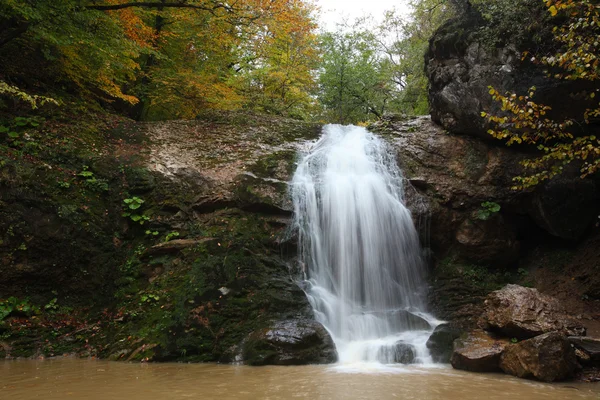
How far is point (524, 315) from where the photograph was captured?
20.2 feet

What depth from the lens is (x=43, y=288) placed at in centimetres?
726

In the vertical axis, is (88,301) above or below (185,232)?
below

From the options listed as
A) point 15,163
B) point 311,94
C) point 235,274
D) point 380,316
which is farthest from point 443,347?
point 311,94

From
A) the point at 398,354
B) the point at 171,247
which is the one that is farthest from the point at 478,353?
the point at 171,247

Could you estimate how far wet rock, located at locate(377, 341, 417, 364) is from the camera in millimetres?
6363

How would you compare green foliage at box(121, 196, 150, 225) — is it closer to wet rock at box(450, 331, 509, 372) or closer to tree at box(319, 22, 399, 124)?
wet rock at box(450, 331, 509, 372)

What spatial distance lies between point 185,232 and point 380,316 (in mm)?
4144

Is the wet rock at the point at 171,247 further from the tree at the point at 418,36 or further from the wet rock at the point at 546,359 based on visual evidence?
the tree at the point at 418,36

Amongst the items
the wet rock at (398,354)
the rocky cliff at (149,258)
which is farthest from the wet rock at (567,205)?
the rocky cliff at (149,258)

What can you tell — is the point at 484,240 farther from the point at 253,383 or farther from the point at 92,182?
the point at 92,182

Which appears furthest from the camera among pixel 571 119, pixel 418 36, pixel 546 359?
pixel 418 36

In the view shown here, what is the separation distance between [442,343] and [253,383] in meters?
3.44

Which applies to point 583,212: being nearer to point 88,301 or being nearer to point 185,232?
point 185,232

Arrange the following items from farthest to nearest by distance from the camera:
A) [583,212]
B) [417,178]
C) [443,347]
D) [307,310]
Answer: [417,178]
[583,212]
[307,310]
[443,347]
